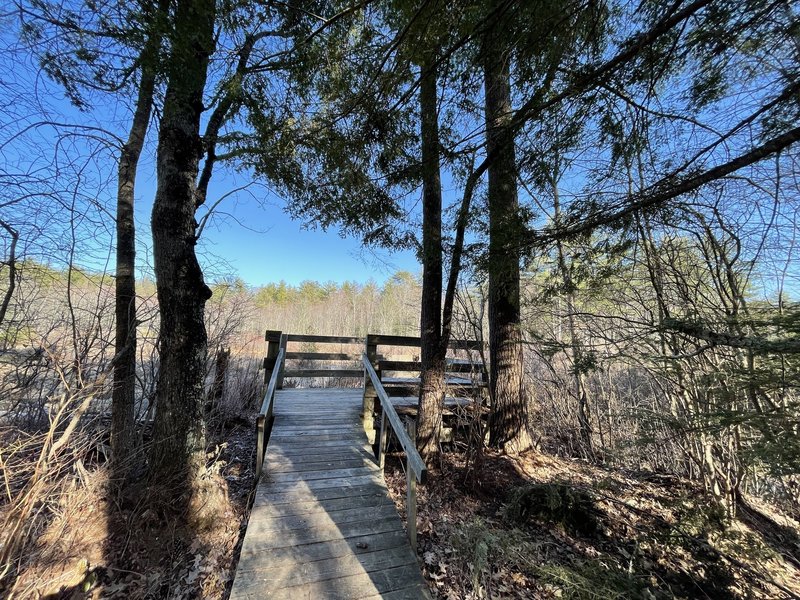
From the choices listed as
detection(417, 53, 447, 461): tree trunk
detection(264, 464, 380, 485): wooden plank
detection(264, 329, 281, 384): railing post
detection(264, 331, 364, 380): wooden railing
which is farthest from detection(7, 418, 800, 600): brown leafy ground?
detection(264, 331, 364, 380): wooden railing

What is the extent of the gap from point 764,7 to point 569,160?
4.15 ft

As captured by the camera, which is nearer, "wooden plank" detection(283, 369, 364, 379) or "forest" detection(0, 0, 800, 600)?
"forest" detection(0, 0, 800, 600)

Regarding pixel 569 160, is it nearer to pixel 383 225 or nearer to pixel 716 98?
pixel 716 98

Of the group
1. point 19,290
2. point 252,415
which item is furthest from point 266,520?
point 252,415

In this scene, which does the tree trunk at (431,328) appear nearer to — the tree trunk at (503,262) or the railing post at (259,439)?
the tree trunk at (503,262)

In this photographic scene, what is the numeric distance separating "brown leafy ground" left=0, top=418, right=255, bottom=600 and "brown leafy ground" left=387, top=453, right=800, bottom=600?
6.28 feet

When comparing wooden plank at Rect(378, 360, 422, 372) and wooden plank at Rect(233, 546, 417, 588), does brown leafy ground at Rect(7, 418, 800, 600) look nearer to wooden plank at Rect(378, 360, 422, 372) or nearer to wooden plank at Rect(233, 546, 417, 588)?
wooden plank at Rect(233, 546, 417, 588)

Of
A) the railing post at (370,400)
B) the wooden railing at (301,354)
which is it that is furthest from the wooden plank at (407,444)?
the wooden railing at (301,354)

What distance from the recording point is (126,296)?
3.61m

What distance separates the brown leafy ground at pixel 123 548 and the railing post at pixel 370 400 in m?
1.92

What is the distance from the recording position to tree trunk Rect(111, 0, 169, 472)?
3.26 meters

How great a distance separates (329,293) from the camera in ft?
120

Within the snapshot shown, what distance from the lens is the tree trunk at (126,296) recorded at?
10.7 ft

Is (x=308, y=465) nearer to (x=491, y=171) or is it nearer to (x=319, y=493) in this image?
(x=319, y=493)
